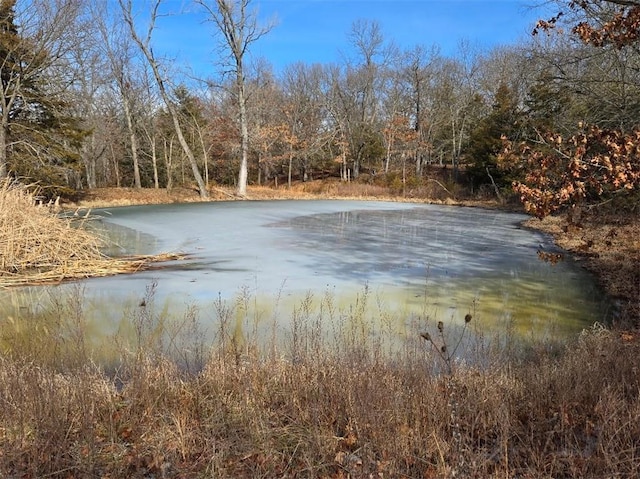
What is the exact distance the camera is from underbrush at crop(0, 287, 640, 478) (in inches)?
100

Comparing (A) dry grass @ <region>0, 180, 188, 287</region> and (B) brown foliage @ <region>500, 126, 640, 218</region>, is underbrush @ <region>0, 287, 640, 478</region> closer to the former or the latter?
(B) brown foliage @ <region>500, 126, 640, 218</region>

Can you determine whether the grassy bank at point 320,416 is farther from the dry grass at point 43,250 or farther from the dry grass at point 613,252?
the dry grass at point 43,250

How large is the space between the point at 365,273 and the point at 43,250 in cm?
534

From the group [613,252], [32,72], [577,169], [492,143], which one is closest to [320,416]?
[577,169]

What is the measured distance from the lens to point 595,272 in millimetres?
8266

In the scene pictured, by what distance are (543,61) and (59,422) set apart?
11818 millimetres

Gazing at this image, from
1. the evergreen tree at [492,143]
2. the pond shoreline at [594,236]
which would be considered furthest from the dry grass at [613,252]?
the evergreen tree at [492,143]

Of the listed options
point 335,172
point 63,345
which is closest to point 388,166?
point 335,172

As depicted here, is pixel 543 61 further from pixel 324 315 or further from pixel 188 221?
pixel 188 221

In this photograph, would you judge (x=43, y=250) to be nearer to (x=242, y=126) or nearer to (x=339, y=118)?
(x=242, y=126)

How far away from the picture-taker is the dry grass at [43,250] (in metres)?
7.55

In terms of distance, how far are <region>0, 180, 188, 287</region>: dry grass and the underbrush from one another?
394 centimetres

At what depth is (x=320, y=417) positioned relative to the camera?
304cm

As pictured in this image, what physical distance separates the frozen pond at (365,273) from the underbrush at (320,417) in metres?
1.63
